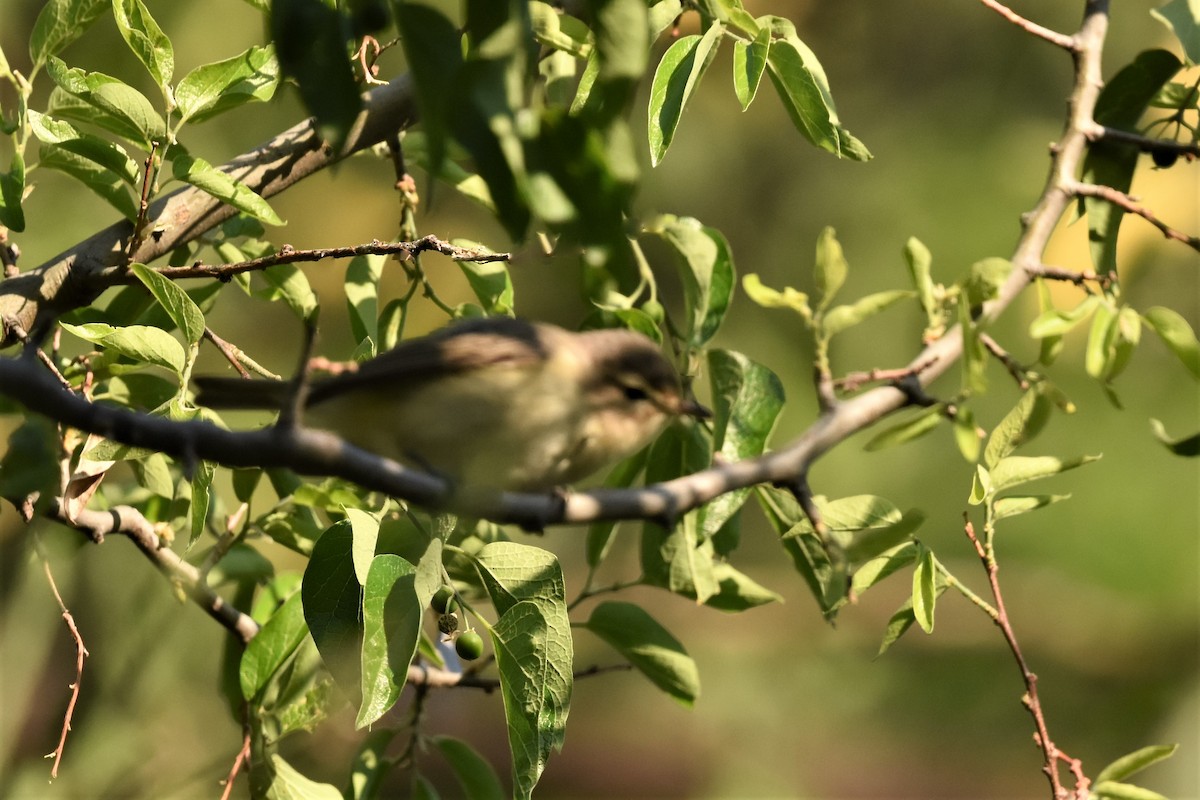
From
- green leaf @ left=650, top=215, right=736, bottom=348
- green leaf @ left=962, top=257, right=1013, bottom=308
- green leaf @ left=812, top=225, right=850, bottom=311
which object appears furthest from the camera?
green leaf @ left=650, top=215, right=736, bottom=348

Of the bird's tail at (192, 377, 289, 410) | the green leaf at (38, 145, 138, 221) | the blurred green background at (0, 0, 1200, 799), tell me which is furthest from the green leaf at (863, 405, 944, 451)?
the blurred green background at (0, 0, 1200, 799)

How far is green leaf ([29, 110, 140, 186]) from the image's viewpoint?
2127 mm

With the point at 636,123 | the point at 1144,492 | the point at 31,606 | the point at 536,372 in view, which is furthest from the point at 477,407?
the point at 1144,492

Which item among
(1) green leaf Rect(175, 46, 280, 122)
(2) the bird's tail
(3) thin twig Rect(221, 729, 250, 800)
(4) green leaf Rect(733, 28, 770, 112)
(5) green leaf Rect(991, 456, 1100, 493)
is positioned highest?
(4) green leaf Rect(733, 28, 770, 112)

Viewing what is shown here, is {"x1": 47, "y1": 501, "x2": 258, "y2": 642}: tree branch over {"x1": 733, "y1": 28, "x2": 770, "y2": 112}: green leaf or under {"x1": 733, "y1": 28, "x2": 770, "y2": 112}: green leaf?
under

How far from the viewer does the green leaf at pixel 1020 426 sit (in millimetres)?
1936

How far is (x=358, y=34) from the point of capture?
103 cm

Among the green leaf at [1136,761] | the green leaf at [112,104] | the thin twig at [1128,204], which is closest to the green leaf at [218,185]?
the green leaf at [112,104]

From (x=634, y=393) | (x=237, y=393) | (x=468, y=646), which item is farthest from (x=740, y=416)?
(x=237, y=393)

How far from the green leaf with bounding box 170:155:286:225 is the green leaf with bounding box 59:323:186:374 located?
27 cm

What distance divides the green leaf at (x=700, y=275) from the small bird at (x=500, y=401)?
139mm

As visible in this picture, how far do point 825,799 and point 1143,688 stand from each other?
6.76ft

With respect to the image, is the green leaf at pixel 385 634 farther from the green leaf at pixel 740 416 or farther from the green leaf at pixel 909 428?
the green leaf at pixel 909 428

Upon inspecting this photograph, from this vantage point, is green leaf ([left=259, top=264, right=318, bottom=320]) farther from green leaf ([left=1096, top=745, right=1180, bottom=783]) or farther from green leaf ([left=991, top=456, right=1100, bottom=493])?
green leaf ([left=1096, top=745, right=1180, bottom=783])
